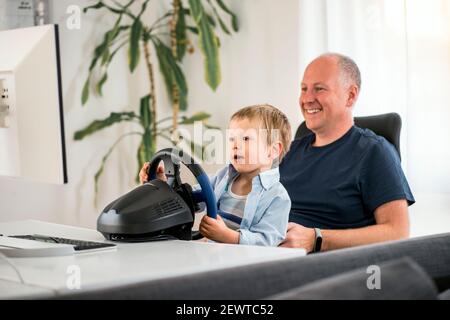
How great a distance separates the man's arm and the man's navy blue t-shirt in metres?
0.03

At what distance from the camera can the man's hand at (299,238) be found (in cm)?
217

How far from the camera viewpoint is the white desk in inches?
52.0

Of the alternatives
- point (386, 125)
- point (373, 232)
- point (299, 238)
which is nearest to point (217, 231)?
point (299, 238)

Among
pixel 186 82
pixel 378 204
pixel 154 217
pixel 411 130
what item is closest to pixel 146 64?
pixel 186 82

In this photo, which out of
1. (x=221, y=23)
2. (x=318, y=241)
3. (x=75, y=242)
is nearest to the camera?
(x=75, y=242)

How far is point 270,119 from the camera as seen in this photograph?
2180 mm

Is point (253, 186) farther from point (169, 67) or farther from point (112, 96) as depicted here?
point (112, 96)

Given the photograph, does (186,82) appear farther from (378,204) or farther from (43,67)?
(43,67)

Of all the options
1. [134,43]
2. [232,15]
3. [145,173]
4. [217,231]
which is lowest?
[217,231]

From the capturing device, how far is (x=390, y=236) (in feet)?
7.43

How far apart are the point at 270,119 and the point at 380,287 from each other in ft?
4.36

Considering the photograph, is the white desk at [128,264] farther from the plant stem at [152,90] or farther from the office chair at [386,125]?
the plant stem at [152,90]

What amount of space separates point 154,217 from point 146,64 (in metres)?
2.59

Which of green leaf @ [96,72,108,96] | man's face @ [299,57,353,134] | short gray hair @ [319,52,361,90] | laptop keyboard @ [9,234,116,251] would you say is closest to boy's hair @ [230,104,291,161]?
man's face @ [299,57,353,134]
